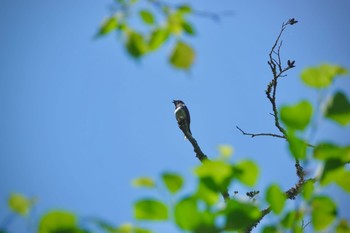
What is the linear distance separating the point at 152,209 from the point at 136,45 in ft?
1.35

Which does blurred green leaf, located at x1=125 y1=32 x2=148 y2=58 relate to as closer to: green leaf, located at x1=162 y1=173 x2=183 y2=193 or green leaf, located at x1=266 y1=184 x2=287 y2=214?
green leaf, located at x1=162 y1=173 x2=183 y2=193

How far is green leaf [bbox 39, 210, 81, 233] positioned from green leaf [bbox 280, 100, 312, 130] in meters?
0.50

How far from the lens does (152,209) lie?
0.71 m

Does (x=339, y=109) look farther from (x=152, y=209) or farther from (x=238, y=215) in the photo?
(x=152, y=209)

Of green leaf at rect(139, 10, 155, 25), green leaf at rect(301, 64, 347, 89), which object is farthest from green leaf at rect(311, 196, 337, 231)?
green leaf at rect(139, 10, 155, 25)

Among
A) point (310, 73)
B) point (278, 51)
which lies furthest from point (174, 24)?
point (278, 51)

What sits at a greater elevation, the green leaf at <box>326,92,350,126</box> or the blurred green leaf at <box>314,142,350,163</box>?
the green leaf at <box>326,92,350,126</box>

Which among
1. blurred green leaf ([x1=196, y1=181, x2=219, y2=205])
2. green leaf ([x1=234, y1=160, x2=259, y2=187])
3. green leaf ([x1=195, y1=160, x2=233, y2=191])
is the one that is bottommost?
blurred green leaf ([x1=196, y1=181, x2=219, y2=205])

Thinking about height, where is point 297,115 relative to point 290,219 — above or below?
above

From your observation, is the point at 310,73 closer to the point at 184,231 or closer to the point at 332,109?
the point at 332,109

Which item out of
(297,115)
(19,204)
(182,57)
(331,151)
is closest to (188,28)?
(182,57)

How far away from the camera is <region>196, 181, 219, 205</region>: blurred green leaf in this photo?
2.34 ft

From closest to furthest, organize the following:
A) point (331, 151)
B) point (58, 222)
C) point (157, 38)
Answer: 1. point (58, 222)
2. point (331, 151)
3. point (157, 38)

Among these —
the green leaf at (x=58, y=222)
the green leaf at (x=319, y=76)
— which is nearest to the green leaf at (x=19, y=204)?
the green leaf at (x=58, y=222)
